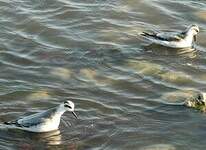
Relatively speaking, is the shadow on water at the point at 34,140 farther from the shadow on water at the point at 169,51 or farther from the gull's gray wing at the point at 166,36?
the gull's gray wing at the point at 166,36

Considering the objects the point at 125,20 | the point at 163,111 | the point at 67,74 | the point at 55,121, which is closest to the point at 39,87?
→ the point at 67,74

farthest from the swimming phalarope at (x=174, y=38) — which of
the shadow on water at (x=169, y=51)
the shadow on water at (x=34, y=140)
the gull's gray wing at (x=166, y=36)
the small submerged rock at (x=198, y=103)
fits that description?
the shadow on water at (x=34, y=140)

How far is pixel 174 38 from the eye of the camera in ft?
72.6

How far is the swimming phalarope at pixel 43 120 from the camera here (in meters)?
15.9

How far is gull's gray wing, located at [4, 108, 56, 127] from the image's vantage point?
15.9 meters

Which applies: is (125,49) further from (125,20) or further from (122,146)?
(122,146)

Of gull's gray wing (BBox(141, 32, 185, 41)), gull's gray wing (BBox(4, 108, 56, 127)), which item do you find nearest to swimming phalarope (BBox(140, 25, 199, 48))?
gull's gray wing (BBox(141, 32, 185, 41))

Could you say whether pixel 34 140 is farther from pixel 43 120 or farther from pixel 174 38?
pixel 174 38

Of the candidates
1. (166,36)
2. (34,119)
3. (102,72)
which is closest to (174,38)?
(166,36)

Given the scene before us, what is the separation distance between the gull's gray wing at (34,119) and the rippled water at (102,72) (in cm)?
36

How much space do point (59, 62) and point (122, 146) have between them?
5352mm

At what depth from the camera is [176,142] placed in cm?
1612

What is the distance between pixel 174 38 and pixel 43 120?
7664mm

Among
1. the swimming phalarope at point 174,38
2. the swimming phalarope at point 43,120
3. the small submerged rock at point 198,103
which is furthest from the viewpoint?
the swimming phalarope at point 174,38
